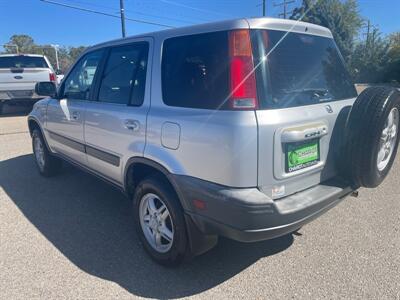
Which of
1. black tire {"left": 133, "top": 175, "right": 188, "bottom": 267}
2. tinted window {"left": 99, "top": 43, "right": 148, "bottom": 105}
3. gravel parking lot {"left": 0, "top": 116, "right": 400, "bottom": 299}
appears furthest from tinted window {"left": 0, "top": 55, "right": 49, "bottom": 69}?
black tire {"left": 133, "top": 175, "right": 188, "bottom": 267}

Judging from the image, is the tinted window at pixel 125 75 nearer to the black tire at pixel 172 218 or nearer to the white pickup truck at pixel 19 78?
the black tire at pixel 172 218

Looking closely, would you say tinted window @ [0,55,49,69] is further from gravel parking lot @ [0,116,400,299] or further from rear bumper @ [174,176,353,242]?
rear bumper @ [174,176,353,242]

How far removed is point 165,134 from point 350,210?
2.42 meters

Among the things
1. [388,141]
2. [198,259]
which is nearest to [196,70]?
[198,259]

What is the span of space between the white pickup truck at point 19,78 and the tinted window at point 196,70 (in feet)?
32.8

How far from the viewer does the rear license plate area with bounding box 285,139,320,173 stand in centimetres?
226

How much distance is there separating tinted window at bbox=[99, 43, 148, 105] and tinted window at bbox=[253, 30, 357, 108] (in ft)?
3.60

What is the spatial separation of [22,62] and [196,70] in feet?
37.2

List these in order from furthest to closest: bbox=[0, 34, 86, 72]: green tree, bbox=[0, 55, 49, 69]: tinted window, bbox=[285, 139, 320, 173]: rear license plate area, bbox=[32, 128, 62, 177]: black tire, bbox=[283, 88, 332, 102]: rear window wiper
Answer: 1. bbox=[0, 34, 86, 72]: green tree
2. bbox=[0, 55, 49, 69]: tinted window
3. bbox=[32, 128, 62, 177]: black tire
4. bbox=[283, 88, 332, 102]: rear window wiper
5. bbox=[285, 139, 320, 173]: rear license plate area

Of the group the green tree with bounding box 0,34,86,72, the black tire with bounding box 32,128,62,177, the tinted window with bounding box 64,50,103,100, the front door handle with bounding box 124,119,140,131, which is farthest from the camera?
the green tree with bounding box 0,34,86,72

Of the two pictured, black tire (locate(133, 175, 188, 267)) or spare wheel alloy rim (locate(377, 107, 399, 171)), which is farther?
spare wheel alloy rim (locate(377, 107, 399, 171))

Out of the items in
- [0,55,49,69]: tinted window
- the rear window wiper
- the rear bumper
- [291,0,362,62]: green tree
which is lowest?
the rear bumper

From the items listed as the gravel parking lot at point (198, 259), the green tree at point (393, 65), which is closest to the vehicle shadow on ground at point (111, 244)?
the gravel parking lot at point (198, 259)

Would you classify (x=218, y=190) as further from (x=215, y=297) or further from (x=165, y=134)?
(x=215, y=297)
